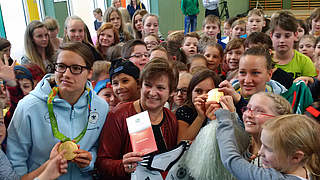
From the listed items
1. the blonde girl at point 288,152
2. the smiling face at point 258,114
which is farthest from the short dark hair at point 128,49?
the blonde girl at point 288,152

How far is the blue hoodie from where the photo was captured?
1.65 metres

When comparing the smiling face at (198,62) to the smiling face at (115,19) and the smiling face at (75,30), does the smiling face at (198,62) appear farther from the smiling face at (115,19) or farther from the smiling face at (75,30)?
the smiling face at (115,19)

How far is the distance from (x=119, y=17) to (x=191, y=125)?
4.13 m

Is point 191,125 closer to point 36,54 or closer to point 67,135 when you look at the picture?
point 67,135

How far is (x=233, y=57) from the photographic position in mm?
3482

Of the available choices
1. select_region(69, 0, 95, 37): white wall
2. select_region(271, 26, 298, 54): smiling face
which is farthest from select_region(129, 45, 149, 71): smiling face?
select_region(69, 0, 95, 37): white wall

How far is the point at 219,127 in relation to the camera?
1723mm

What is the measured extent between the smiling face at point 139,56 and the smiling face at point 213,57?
997mm

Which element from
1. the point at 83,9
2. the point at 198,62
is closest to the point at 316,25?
the point at 198,62

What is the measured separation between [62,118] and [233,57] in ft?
7.98

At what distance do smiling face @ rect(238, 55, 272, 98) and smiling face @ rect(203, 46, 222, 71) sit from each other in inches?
54.2

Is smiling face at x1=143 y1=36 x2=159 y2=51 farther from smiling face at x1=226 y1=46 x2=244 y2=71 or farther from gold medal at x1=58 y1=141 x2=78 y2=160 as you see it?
gold medal at x1=58 y1=141 x2=78 y2=160

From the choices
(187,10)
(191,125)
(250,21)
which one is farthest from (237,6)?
(191,125)

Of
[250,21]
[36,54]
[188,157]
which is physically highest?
[250,21]
